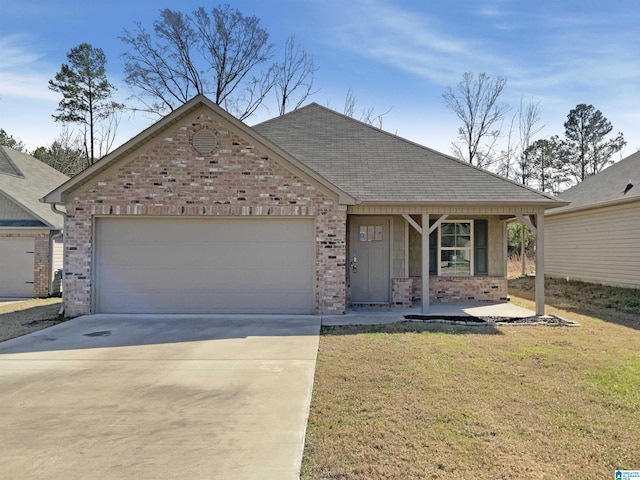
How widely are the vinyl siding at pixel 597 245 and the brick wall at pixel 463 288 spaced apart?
483 centimetres

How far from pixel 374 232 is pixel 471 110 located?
21.8m

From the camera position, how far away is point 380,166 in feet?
38.3

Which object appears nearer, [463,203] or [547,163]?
[463,203]

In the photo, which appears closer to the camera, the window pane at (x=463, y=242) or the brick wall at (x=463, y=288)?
the brick wall at (x=463, y=288)

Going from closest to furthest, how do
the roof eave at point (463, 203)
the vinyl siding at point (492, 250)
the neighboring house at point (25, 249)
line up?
the roof eave at point (463, 203) → the vinyl siding at point (492, 250) → the neighboring house at point (25, 249)

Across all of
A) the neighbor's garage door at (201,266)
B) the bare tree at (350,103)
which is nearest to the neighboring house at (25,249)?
the neighbor's garage door at (201,266)

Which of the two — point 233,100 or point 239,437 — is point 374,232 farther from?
point 233,100

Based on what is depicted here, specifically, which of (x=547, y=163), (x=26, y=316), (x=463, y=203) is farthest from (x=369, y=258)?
(x=547, y=163)

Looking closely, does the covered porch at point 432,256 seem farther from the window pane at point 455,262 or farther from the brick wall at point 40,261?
the brick wall at point 40,261

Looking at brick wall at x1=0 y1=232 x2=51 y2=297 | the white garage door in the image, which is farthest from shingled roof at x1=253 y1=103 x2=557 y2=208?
the white garage door

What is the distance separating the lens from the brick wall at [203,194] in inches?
390

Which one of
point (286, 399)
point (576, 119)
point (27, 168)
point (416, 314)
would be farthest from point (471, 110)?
point (286, 399)

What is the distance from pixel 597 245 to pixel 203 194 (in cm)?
1370

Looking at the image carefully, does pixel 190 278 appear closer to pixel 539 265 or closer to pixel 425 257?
pixel 425 257
